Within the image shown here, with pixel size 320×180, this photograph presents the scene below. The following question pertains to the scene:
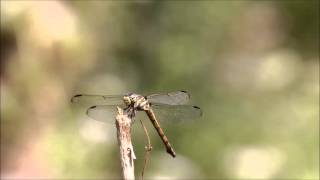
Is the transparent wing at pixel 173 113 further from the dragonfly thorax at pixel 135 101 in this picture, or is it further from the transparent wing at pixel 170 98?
the dragonfly thorax at pixel 135 101

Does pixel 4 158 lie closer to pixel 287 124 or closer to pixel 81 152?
pixel 81 152

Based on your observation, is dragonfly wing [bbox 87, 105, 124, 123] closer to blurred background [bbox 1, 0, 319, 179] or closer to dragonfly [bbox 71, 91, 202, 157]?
dragonfly [bbox 71, 91, 202, 157]

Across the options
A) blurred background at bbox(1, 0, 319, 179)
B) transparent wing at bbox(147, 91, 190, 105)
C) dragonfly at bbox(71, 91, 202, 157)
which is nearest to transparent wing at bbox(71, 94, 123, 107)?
dragonfly at bbox(71, 91, 202, 157)

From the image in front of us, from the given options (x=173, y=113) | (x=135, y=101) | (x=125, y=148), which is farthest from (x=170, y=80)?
(x=125, y=148)

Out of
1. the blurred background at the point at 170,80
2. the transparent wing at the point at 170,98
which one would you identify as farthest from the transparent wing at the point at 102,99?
the blurred background at the point at 170,80

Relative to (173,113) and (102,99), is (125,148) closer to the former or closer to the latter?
(173,113)

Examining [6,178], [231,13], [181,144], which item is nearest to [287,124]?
[181,144]
